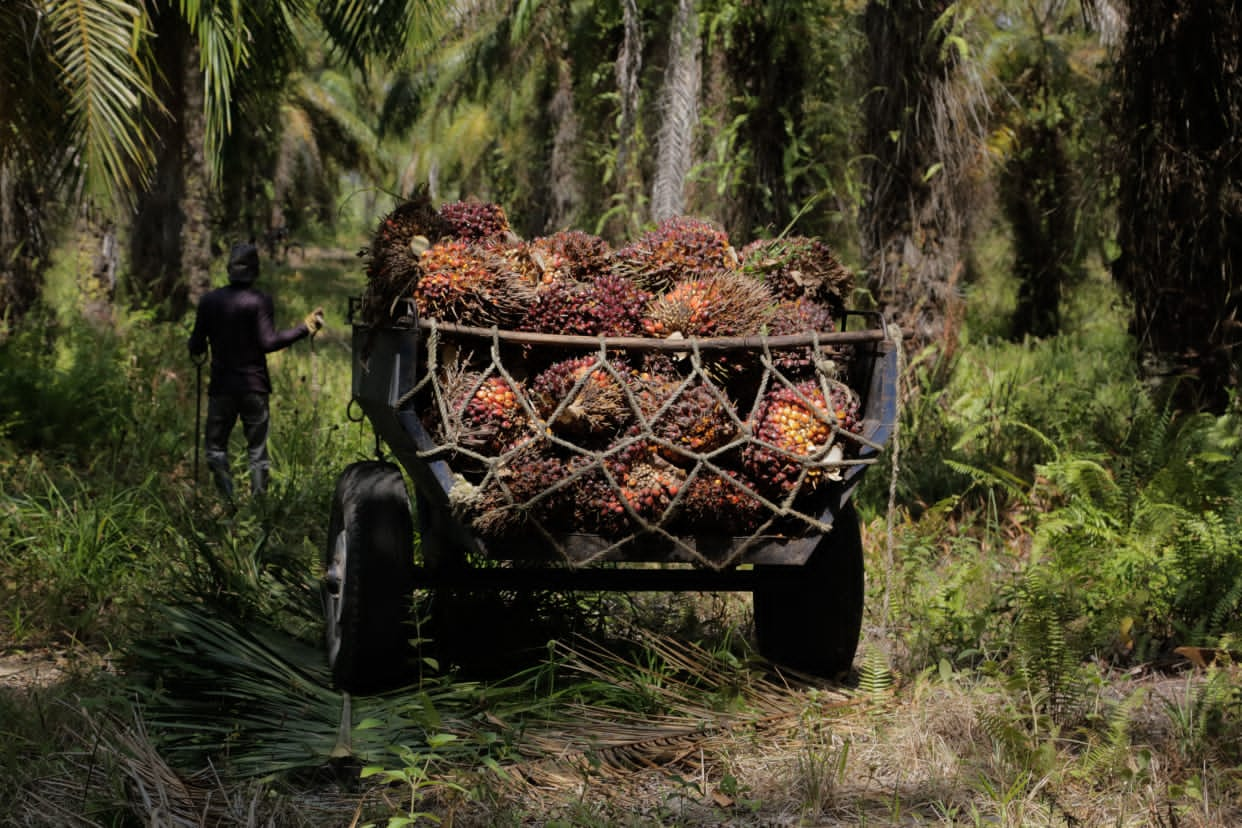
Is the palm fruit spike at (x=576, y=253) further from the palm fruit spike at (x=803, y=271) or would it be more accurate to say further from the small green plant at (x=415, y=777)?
the small green plant at (x=415, y=777)

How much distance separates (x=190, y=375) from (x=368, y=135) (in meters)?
33.8

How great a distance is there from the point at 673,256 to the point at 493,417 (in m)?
0.96

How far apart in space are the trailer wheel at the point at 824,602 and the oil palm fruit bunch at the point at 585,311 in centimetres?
104

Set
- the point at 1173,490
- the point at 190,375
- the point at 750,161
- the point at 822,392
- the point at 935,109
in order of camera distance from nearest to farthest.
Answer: the point at 822,392, the point at 1173,490, the point at 935,109, the point at 190,375, the point at 750,161

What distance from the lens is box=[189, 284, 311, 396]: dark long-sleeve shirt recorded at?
7.58 meters

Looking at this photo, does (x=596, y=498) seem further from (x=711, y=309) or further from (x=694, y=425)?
(x=711, y=309)

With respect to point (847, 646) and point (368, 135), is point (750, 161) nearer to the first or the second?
point (847, 646)

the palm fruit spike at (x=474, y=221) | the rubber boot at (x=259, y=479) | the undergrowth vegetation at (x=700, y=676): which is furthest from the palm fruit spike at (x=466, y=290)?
the rubber boot at (x=259, y=479)

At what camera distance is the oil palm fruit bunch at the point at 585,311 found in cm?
431

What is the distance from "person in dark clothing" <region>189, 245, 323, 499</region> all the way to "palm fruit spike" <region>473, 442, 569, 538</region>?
3761 millimetres

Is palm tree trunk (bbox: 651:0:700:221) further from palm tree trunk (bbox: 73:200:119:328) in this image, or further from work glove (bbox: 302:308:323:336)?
work glove (bbox: 302:308:323:336)

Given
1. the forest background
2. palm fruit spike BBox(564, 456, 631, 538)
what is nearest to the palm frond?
the forest background

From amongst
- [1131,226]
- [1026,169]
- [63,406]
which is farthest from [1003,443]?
[1026,169]

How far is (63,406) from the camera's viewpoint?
8961 millimetres
